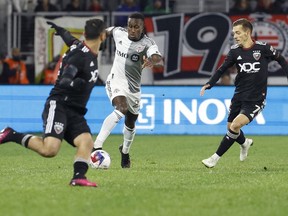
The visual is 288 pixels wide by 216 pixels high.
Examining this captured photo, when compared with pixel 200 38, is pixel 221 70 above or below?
above

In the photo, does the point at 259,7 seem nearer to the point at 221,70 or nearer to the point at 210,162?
the point at 221,70

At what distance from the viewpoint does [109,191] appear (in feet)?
34.4

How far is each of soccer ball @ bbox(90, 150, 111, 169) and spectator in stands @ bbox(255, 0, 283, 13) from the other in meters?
14.6

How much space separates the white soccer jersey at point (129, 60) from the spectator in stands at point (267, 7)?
1295cm

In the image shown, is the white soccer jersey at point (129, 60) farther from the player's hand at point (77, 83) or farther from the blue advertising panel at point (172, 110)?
the blue advertising panel at point (172, 110)

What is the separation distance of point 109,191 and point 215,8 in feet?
59.0

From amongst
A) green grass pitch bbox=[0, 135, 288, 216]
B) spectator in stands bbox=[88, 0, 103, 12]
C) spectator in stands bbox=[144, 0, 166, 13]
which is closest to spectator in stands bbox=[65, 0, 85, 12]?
spectator in stands bbox=[88, 0, 103, 12]

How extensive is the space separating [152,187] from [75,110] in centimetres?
124

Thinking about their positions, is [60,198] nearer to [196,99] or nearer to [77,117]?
[77,117]

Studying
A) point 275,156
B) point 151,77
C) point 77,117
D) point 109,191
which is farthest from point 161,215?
point 151,77

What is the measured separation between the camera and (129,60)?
1444 centimetres

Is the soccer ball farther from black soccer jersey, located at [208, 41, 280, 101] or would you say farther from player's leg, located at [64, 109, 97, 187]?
black soccer jersey, located at [208, 41, 280, 101]

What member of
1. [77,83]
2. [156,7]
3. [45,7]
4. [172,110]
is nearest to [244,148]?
[77,83]

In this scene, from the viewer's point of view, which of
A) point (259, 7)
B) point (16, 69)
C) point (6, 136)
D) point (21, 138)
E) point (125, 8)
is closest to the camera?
point (21, 138)
